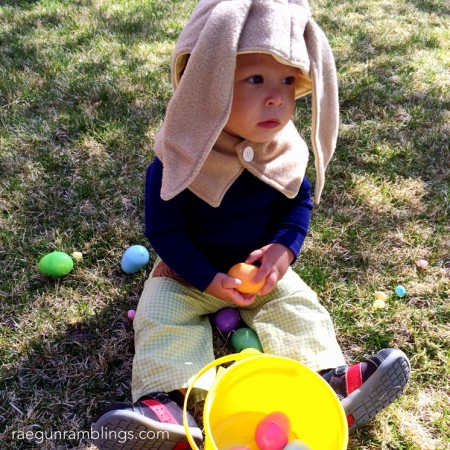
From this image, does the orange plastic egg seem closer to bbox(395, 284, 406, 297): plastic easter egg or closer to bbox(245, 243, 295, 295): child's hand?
bbox(245, 243, 295, 295): child's hand

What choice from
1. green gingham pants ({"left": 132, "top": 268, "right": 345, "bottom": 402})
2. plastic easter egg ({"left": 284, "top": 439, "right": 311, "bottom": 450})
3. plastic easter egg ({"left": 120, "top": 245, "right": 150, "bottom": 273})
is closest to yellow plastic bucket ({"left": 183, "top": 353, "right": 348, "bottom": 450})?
plastic easter egg ({"left": 284, "top": 439, "right": 311, "bottom": 450})

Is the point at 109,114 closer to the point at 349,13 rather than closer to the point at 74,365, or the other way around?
the point at 74,365

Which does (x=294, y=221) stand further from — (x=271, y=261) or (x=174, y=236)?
(x=174, y=236)

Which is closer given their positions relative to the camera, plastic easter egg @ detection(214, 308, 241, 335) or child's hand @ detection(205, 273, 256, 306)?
child's hand @ detection(205, 273, 256, 306)

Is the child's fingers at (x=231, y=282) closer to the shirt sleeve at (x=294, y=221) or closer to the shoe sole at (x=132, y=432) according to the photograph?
the shirt sleeve at (x=294, y=221)

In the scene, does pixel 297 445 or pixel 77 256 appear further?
pixel 77 256

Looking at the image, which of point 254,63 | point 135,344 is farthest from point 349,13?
point 135,344

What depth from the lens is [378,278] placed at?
1940 mm

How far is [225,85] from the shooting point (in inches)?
47.0

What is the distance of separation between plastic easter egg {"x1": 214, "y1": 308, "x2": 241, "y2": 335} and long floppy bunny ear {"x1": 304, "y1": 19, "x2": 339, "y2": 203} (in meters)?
0.57

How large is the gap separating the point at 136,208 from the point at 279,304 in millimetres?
839

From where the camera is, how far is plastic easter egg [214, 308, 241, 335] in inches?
66.9

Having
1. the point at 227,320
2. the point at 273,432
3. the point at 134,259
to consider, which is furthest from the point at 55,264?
the point at 273,432

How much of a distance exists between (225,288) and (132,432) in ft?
1.62
